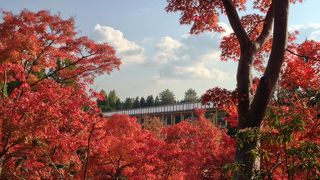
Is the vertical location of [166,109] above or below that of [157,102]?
below

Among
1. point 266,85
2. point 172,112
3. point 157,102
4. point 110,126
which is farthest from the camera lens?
point 157,102

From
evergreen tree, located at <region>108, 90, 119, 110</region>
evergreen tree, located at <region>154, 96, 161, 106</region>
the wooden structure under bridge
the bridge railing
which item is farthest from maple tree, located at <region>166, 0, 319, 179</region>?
evergreen tree, located at <region>154, 96, 161, 106</region>

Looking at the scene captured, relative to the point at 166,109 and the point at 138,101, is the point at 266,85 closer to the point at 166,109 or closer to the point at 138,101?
the point at 166,109

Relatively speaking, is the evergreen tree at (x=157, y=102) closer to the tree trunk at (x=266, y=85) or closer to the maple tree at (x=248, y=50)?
the maple tree at (x=248, y=50)

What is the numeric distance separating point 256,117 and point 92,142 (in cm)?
762

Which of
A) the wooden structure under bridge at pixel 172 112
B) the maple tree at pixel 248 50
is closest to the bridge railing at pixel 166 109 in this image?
the wooden structure under bridge at pixel 172 112

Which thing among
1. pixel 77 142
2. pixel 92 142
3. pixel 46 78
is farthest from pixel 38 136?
pixel 46 78

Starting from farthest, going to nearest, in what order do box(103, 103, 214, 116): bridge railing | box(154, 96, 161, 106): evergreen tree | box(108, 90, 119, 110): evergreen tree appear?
1. box(154, 96, 161, 106): evergreen tree
2. box(108, 90, 119, 110): evergreen tree
3. box(103, 103, 214, 116): bridge railing

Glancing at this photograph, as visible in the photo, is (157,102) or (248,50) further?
(157,102)

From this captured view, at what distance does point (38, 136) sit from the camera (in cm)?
900

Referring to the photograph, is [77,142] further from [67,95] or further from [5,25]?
[5,25]

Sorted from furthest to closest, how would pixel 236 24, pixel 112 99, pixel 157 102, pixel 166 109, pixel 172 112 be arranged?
pixel 157 102, pixel 112 99, pixel 166 109, pixel 172 112, pixel 236 24

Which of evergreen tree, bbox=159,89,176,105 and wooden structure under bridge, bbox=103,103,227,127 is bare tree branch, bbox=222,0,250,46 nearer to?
wooden structure under bridge, bbox=103,103,227,127

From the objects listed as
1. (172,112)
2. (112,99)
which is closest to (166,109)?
(172,112)
